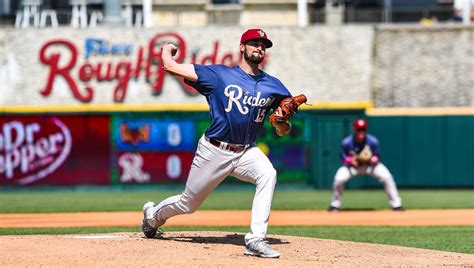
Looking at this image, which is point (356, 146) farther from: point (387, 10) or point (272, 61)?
point (387, 10)

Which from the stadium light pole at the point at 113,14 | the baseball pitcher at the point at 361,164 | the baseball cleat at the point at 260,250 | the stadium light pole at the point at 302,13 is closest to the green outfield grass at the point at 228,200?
the baseball pitcher at the point at 361,164

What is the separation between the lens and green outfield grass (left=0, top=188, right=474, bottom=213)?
20266 mm

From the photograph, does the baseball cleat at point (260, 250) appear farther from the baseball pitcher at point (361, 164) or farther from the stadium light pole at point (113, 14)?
the stadium light pole at point (113, 14)

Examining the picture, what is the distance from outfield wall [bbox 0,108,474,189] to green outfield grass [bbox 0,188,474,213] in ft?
1.77

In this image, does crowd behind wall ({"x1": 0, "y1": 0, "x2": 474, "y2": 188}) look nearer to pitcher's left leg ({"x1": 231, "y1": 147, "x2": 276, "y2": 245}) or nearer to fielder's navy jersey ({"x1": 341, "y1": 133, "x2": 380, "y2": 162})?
fielder's navy jersey ({"x1": 341, "y1": 133, "x2": 380, "y2": 162})

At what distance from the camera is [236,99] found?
10203 millimetres

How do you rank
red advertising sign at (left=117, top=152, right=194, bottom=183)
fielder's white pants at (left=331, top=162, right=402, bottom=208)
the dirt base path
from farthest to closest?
red advertising sign at (left=117, top=152, right=194, bottom=183) < fielder's white pants at (left=331, top=162, right=402, bottom=208) < the dirt base path

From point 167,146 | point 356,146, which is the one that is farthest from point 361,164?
point 167,146

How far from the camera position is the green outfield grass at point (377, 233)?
41.0 ft

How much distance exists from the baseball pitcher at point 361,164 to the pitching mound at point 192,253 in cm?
702

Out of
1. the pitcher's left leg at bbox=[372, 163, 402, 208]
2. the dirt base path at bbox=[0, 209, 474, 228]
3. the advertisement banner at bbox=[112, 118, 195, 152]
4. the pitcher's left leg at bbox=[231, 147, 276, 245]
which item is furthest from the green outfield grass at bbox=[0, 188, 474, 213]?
the pitcher's left leg at bbox=[231, 147, 276, 245]

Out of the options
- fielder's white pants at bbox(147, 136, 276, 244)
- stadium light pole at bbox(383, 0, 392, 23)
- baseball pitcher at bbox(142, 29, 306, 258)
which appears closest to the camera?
fielder's white pants at bbox(147, 136, 276, 244)

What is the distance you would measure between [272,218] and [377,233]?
332cm

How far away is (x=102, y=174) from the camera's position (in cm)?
2730
